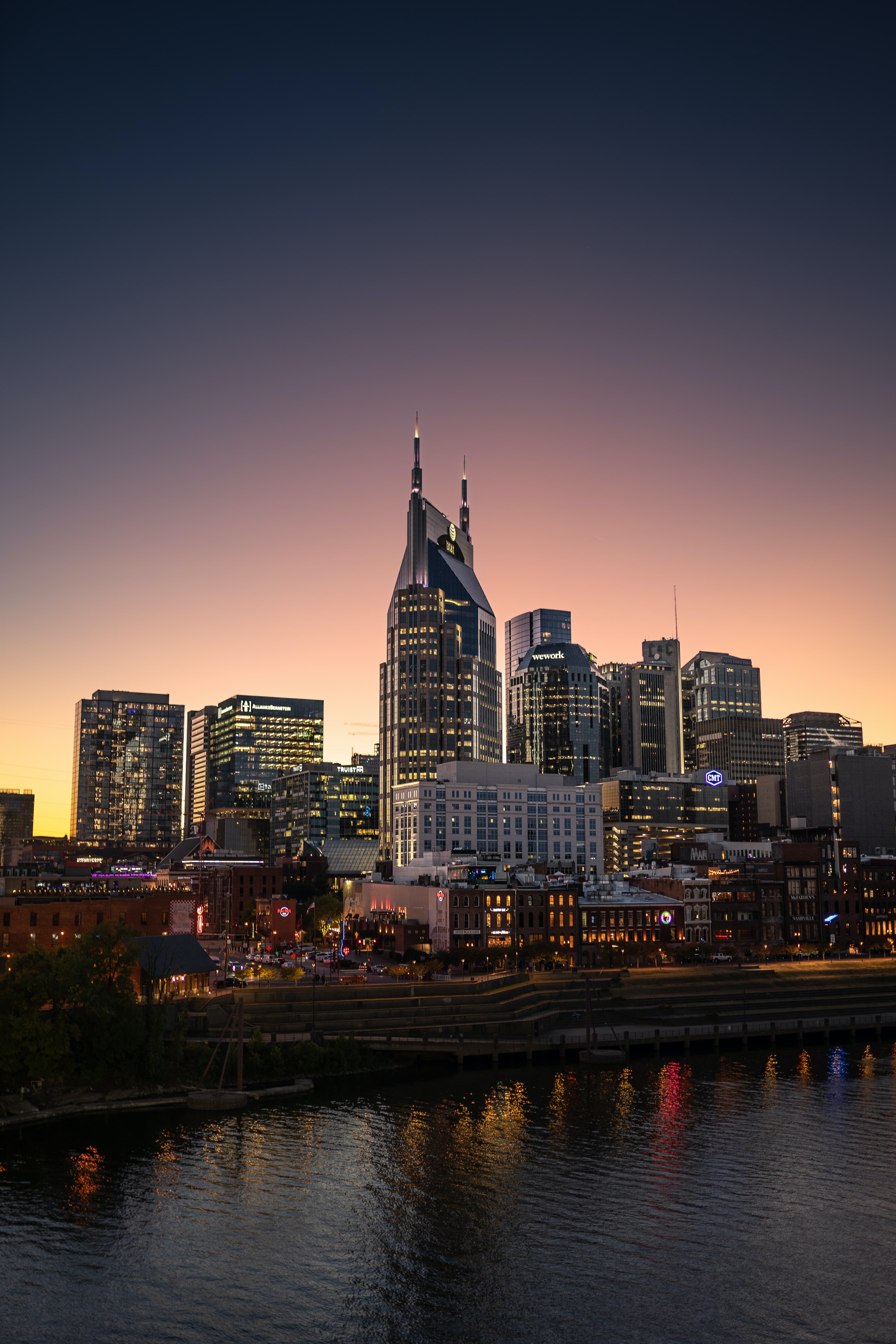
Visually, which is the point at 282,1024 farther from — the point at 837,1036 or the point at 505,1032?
the point at 837,1036

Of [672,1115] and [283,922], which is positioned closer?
[672,1115]

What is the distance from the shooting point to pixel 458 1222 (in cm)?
6216

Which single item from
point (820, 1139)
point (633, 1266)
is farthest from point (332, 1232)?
point (820, 1139)

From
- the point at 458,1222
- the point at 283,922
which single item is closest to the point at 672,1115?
the point at 458,1222

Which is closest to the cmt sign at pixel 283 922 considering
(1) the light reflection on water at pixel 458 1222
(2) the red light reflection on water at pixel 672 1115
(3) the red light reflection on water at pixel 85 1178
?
(2) the red light reflection on water at pixel 672 1115

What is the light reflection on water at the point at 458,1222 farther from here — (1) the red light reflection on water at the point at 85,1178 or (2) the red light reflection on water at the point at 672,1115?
(2) the red light reflection on water at the point at 672,1115

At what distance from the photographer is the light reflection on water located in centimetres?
5084

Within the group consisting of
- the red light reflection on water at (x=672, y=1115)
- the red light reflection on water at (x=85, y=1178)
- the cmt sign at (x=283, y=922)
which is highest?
the cmt sign at (x=283, y=922)

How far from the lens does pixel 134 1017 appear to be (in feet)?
290

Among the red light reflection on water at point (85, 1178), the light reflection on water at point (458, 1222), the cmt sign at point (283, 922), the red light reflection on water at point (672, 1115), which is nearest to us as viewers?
the light reflection on water at point (458, 1222)

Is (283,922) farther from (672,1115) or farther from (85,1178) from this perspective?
(85,1178)

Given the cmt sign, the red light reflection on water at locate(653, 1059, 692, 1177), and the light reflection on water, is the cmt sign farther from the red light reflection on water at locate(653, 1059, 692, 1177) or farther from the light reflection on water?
the light reflection on water

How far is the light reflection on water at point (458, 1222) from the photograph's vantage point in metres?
50.8

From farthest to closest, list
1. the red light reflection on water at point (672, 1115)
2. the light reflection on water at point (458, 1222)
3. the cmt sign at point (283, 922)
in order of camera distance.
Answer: the cmt sign at point (283, 922) < the red light reflection on water at point (672, 1115) < the light reflection on water at point (458, 1222)
